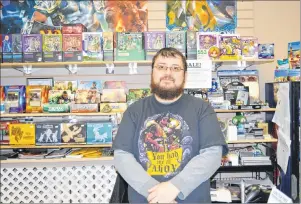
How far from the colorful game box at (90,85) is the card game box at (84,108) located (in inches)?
7.8

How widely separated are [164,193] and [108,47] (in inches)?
75.4

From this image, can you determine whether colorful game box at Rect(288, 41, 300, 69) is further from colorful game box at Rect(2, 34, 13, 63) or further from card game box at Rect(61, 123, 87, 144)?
colorful game box at Rect(2, 34, 13, 63)

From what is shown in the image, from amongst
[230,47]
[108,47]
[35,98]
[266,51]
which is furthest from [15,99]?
[266,51]

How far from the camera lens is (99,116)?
10.7 feet

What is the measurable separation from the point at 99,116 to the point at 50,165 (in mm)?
783

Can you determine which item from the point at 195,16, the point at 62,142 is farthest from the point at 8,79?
the point at 195,16

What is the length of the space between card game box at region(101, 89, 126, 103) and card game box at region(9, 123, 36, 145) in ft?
2.70

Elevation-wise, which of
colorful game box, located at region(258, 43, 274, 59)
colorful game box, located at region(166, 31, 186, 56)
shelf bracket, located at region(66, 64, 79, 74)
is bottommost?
shelf bracket, located at region(66, 64, 79, 74)

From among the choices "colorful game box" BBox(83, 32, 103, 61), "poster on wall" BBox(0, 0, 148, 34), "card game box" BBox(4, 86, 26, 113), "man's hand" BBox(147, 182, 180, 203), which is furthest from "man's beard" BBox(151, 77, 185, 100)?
"card game box" BBox(4, 86, 26, 113)

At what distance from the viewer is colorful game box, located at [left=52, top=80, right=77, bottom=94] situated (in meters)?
3.14

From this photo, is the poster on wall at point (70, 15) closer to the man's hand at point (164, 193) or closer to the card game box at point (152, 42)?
the card game box at point (152, 42)

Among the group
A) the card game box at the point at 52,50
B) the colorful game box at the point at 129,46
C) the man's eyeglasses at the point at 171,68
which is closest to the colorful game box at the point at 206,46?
the colorful game box at the point at 129,46

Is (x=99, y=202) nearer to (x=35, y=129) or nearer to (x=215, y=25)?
(x=35, y=129)

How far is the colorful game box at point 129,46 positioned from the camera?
3029mm
